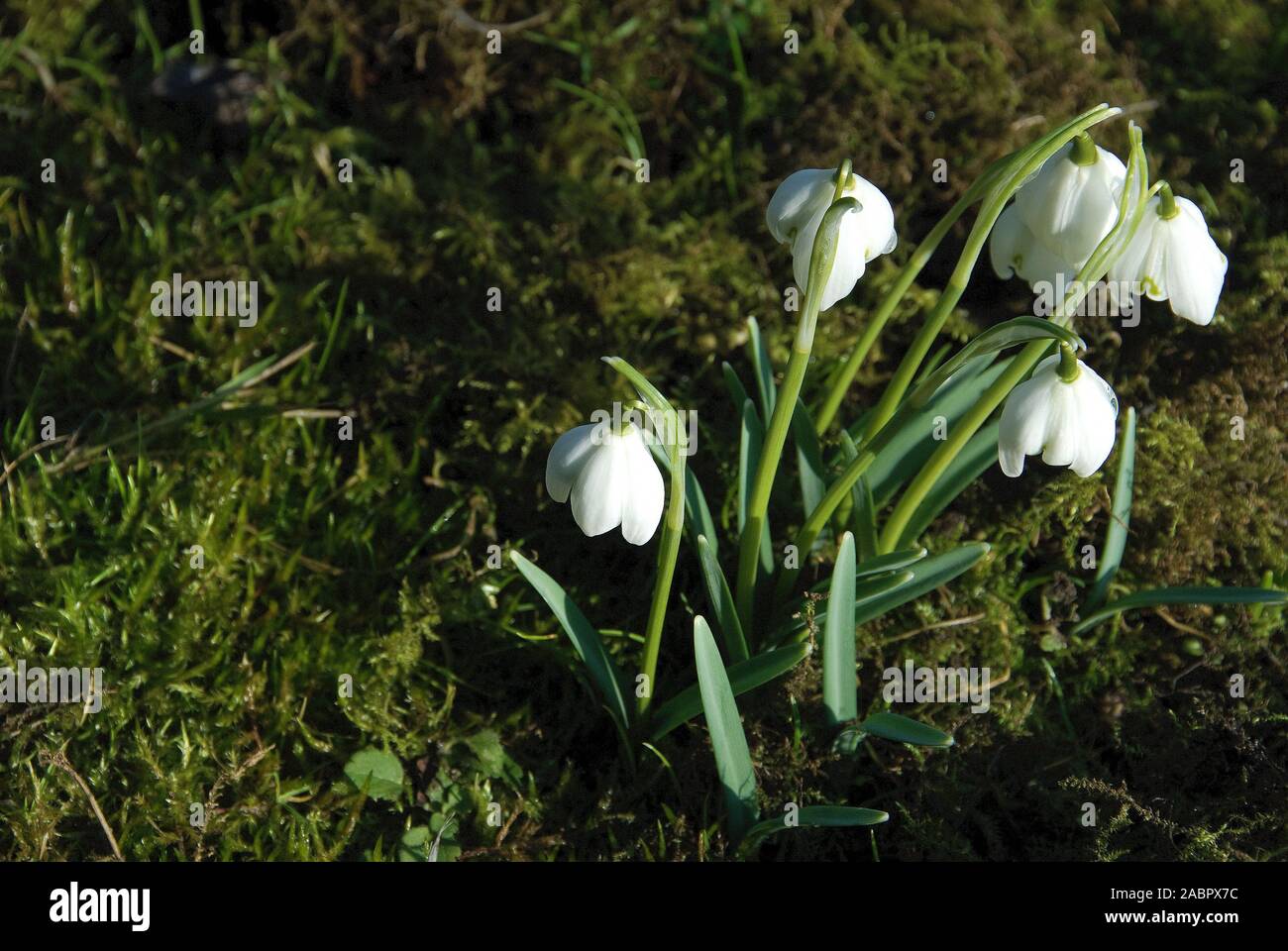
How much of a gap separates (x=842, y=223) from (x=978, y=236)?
9.4 inches

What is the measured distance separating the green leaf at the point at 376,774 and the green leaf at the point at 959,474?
90 cm

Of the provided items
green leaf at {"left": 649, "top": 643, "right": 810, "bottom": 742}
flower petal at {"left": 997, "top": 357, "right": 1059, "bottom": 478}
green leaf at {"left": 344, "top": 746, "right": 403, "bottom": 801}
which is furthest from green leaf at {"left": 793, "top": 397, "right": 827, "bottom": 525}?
green leaf at {"left": 344, "top": 746, "right": 403, "bottom": 801}

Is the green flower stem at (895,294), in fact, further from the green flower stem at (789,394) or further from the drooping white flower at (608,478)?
the drooping white flower at (608,478)

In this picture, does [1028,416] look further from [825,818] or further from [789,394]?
[825,818]

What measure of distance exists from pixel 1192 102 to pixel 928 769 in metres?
1.82

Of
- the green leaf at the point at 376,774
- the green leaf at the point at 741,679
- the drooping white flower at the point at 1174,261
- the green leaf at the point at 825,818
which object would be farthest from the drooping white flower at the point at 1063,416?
the green leaf at the point at 376,774

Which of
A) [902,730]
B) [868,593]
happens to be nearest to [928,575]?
[868,593]

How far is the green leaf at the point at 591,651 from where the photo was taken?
1755 mm

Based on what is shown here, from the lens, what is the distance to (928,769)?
1886mm

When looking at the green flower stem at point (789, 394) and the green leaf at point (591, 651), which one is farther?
the green leaf at point (591, 651)

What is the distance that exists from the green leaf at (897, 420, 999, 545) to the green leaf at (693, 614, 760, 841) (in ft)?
1.53

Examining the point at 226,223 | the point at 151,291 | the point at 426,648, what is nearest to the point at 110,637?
the point at 426,648

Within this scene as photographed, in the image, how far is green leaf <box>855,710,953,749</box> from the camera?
1.71 m

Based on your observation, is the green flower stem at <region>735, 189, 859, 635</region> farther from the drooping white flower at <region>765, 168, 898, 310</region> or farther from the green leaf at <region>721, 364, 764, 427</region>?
the green leaf at <region>721, 364, 764, 427</region>
